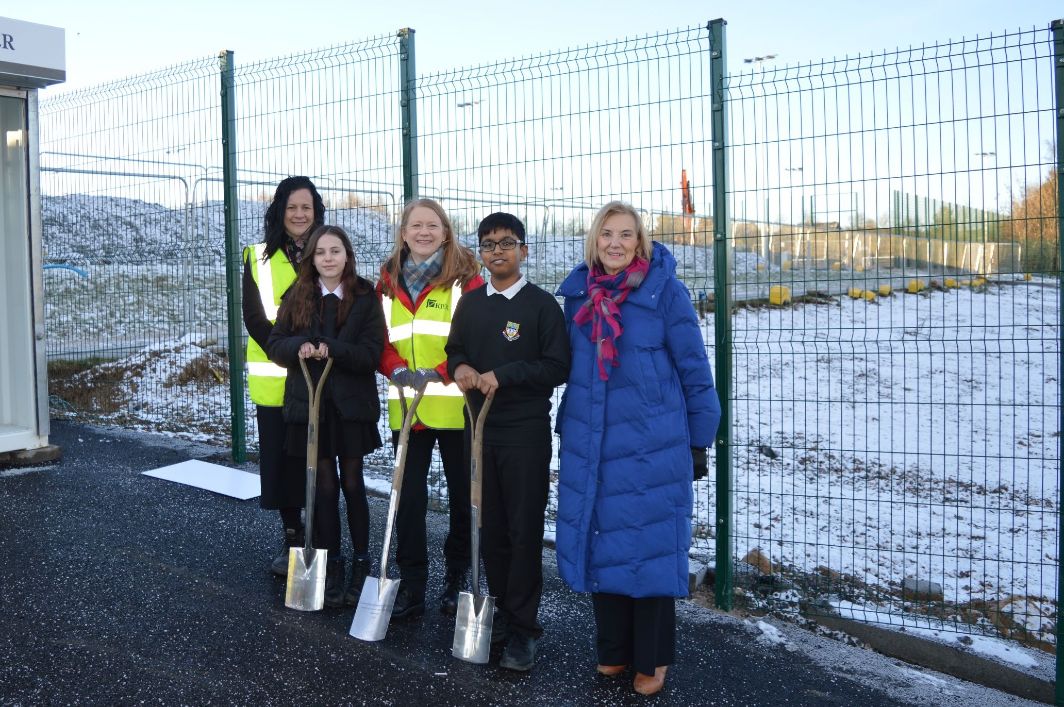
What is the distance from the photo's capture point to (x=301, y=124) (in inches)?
252

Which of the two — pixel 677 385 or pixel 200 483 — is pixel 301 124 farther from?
pixel 677 385

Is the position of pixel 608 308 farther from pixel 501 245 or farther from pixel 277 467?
pixel 277 467

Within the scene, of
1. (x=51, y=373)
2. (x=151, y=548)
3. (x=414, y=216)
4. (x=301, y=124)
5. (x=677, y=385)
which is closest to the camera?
(x=677, y=385)

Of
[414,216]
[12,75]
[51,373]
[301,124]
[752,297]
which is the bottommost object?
[51,373]

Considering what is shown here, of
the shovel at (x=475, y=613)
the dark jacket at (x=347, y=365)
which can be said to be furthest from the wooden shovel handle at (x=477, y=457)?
the dark jacket at (x=347, y=365)

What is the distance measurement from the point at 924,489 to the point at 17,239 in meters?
7.34

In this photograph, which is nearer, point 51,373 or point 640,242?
point 640,242

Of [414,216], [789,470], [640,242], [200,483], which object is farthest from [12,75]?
[789,470]

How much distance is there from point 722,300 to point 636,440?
1287 mm

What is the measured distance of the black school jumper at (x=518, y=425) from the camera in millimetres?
3695

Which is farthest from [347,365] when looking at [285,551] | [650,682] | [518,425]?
[650,682]

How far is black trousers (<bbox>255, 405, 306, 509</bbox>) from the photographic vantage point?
15.6 ft

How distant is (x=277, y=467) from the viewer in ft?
15.6

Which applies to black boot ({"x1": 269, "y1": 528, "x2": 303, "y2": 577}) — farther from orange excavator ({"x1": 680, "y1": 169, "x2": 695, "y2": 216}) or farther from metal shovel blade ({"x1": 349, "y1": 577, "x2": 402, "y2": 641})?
orange excavator ({"x1": 680, "y1": 169, "x2": 695, "y2": 216})
